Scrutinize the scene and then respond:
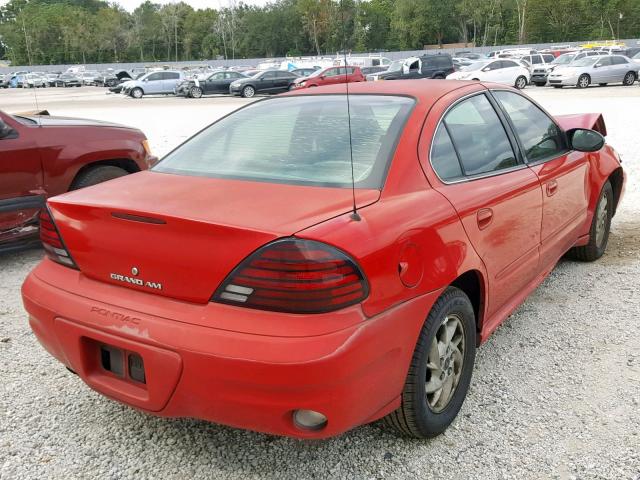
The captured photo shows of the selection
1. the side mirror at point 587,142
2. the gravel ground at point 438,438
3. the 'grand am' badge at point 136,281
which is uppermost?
the side mirror at point 587,142

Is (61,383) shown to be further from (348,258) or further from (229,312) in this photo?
(348,258)

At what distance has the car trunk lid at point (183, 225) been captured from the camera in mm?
2230

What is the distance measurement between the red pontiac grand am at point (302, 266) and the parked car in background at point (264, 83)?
3071cm

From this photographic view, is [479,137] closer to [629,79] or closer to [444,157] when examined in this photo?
[444,157]

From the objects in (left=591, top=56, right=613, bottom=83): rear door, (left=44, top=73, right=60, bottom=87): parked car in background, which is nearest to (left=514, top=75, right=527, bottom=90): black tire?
(left=591, top=56, right=613, bottom=83): rear door

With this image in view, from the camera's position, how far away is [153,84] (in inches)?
1453

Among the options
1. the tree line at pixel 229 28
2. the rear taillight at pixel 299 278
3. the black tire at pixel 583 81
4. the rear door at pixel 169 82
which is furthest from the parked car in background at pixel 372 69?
the tree line at pixel 229 28

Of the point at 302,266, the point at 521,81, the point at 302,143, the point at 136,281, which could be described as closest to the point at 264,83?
the point at 521,81

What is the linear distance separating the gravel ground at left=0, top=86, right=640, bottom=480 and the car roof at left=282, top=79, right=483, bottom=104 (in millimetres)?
1522

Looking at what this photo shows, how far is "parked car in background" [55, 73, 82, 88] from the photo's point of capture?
62.3m

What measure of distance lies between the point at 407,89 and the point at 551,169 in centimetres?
116

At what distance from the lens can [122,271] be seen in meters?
2.43

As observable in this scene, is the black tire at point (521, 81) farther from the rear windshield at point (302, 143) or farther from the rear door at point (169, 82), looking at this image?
the rear windshield at point (302, 143)

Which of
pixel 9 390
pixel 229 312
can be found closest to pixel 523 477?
pixel 229 312
